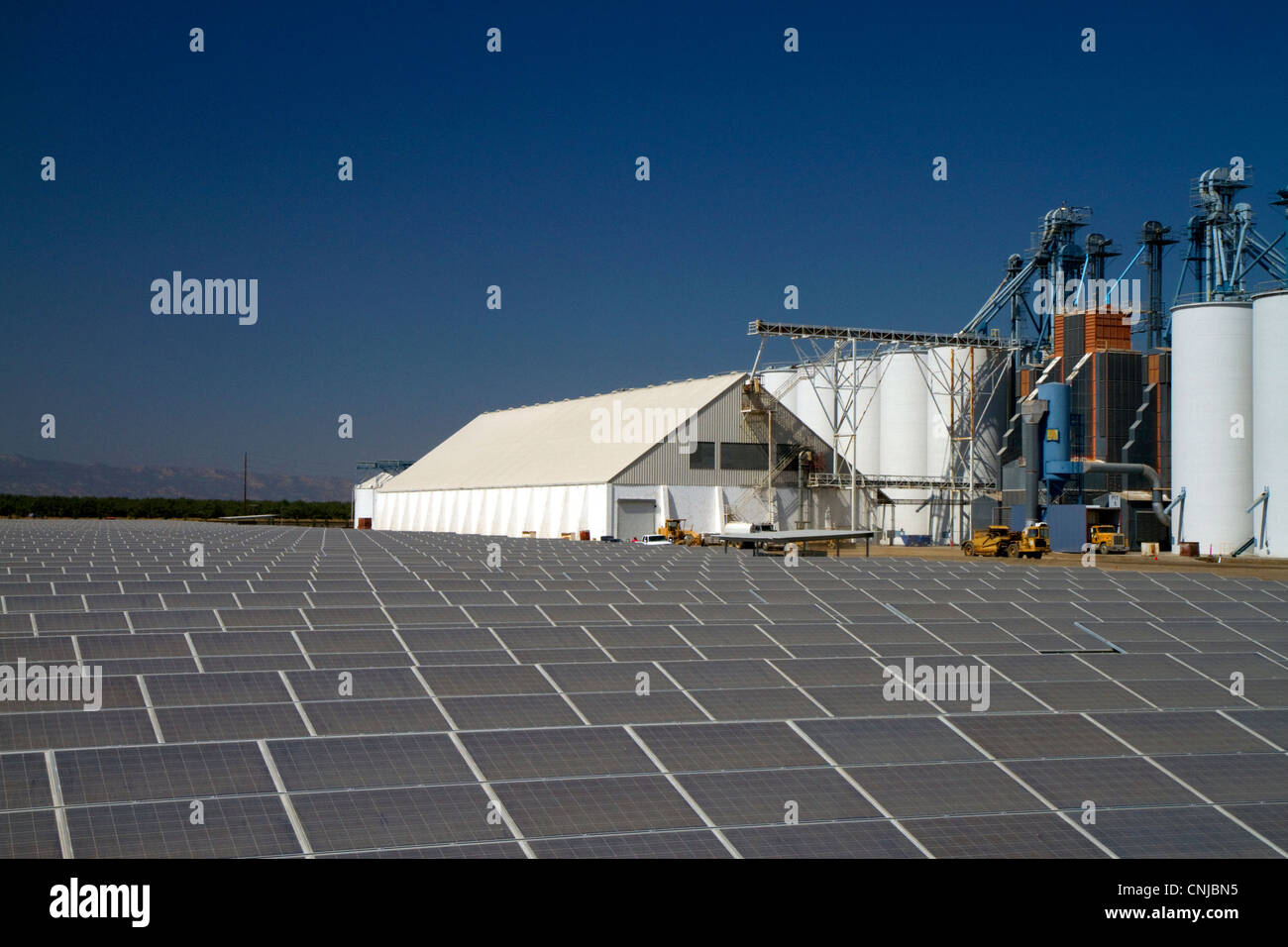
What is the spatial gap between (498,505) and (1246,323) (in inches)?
2064

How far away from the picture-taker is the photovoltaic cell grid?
10.8 meters

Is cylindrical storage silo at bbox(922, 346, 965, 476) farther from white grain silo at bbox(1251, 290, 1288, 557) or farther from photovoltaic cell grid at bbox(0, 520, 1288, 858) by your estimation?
photovoltaic cell grid at bbox(0, 520, 1288, 858)

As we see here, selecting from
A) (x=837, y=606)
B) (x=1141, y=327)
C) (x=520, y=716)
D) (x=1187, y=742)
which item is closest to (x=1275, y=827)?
(x=1187, y=742)

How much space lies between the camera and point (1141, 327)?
326ft

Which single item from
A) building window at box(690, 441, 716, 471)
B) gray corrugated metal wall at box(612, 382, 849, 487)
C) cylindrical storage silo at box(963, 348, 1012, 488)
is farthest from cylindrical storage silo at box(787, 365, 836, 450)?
building window at box(690, 441, 716, 471)

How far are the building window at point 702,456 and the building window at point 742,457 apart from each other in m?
0.68

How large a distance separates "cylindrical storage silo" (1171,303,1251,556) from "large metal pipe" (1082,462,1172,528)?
518 centimetres

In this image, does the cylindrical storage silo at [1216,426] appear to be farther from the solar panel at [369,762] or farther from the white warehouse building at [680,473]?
the solar panel at [369,762]

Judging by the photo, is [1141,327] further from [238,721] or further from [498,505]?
[238,721]

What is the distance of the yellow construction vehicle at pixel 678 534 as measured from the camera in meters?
68.9

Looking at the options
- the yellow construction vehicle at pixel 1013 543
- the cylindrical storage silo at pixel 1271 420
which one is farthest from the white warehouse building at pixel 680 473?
the cylindrical storage silo at pixel 1271 420

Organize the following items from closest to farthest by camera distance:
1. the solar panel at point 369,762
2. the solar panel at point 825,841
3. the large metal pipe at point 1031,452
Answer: the solar panel at point 825,841 → the solar panel at point 369,762 → the large metal pipe at point 1031,452

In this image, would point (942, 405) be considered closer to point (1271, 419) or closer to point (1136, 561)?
point (1136, 561)

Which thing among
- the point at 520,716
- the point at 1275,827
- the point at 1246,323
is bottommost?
the point at 1275,827
